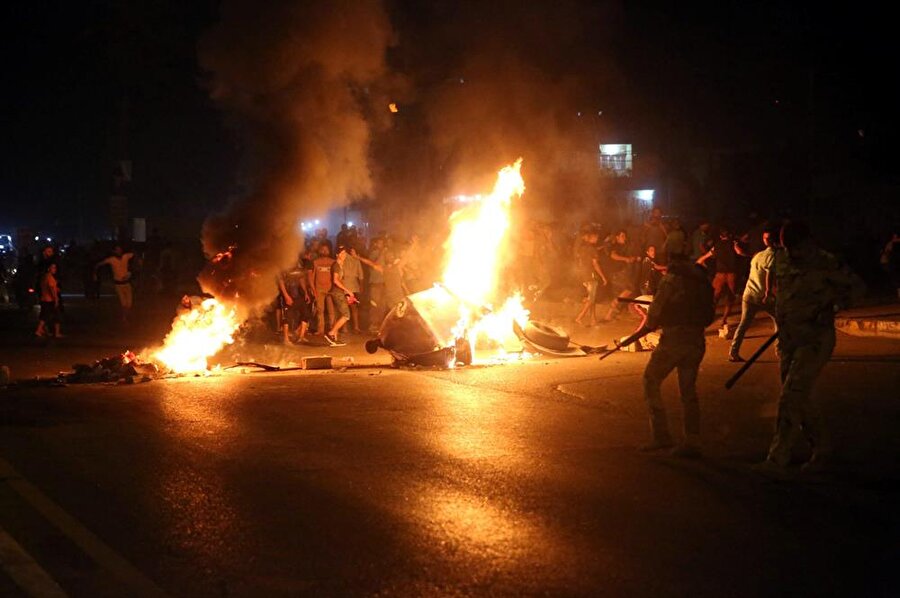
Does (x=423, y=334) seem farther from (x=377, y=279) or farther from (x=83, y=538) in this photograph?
(x=83, y=538)

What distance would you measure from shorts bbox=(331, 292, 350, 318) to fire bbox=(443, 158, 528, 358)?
190cm

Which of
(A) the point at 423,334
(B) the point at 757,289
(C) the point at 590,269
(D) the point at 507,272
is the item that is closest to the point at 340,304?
(D) the point at 507,272

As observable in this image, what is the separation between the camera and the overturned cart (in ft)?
42.7

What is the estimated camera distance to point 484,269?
15.9 m

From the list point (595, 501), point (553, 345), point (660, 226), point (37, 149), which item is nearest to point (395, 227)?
point (660, 226)

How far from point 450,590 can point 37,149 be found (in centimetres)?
5683

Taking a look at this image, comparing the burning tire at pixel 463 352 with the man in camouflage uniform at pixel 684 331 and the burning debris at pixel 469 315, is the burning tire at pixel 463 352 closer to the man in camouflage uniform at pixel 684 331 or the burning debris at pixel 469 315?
the burning debris at pixel 469 315

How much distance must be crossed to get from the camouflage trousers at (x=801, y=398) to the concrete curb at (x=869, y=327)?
8.17m

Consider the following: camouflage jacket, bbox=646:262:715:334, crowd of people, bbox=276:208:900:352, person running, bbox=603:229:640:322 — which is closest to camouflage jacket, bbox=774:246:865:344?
camouflage jacket, bbox=646:262:715:334

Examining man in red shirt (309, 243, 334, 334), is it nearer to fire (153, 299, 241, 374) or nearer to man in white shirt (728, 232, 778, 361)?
fire (153, 299, 241, 374)

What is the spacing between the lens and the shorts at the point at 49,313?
17.2m

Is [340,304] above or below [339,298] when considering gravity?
below

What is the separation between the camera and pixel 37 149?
55656mm

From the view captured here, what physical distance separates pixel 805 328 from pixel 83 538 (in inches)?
199
